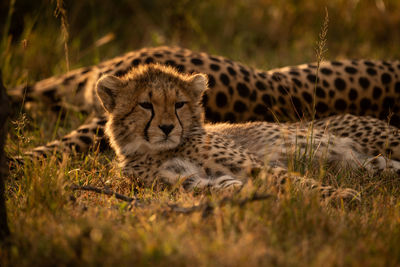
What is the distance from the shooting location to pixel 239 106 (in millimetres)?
3945

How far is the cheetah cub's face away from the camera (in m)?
2.72

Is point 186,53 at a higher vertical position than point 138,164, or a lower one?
higher

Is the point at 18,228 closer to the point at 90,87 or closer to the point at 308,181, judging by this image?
the point at 308,181

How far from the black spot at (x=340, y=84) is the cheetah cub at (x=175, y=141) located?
1.11 m

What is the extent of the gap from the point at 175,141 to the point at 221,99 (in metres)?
1.24

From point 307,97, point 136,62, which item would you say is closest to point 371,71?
point 307,97

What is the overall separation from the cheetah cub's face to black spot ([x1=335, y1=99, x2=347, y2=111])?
1.64m

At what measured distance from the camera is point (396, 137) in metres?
3.26

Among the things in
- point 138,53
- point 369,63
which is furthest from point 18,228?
point 369,63

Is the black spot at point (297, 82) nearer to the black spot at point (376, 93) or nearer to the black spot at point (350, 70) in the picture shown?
the black spot at point (350, 70)

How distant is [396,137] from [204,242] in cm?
217

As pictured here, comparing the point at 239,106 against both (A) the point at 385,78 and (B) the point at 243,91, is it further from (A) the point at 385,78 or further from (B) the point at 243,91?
(A) the point at 385,78

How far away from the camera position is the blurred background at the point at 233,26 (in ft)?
21.5

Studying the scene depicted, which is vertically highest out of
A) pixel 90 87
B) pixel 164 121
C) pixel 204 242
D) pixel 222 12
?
pixel 222 12
